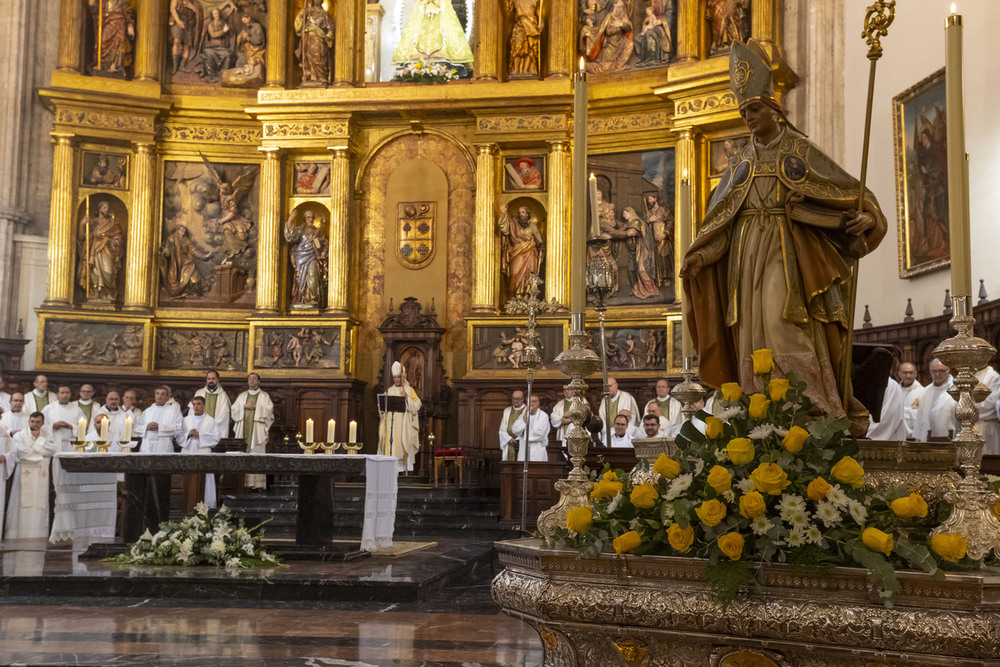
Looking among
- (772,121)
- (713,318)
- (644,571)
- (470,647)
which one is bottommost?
(470,647)

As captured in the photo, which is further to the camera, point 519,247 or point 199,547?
point 519,247

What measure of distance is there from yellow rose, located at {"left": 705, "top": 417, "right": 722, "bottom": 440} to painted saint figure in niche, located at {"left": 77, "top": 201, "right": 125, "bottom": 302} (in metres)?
15.1

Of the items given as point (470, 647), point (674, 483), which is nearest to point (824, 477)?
point (674, 483)

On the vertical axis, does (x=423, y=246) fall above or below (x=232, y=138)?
below

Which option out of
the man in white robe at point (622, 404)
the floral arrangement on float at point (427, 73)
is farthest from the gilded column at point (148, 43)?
the man in white robe at point (622, 404)

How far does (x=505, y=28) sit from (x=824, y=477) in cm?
1504

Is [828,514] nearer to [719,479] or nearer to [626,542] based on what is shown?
[719,479]

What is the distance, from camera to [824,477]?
2.89 meters

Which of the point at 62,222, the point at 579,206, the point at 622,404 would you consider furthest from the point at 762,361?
the point at 62,222

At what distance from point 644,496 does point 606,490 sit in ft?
0.63

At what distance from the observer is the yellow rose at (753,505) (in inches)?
109

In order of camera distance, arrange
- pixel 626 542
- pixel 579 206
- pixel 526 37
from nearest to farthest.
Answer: pixel 626 542 < pixel 579 206 < pixel 526 37

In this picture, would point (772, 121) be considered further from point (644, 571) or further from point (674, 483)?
point (644, 571)

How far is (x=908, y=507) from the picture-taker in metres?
2.78
